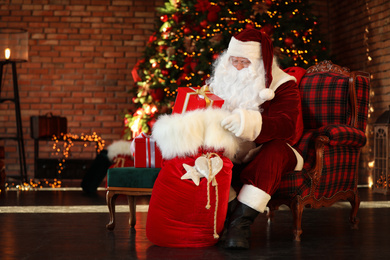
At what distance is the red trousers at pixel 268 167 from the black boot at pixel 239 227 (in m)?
0.13

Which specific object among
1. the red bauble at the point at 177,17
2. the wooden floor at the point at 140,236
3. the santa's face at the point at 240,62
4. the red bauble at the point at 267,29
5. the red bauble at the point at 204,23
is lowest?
the wooden floor at the point at 140,236

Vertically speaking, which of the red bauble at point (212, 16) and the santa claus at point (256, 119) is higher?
the red bauble at point (212, 16)

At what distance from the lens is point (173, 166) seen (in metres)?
Answer: 2.60

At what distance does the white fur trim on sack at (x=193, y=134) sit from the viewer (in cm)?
256

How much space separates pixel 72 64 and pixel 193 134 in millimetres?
4853

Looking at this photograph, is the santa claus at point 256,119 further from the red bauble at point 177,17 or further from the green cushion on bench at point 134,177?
the red bauble at point 177,17

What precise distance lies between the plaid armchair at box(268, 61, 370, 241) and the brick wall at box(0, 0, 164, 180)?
3.95 metres

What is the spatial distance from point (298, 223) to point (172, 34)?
3256mm

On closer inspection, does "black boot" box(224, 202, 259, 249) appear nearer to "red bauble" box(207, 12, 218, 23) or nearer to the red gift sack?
the red gift sack

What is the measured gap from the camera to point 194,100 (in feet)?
9.01

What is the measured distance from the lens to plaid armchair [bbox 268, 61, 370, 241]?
2953 mm

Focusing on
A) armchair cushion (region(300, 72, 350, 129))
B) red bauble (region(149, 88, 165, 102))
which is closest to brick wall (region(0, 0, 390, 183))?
red bauble (region(149, 88, 165, 102))

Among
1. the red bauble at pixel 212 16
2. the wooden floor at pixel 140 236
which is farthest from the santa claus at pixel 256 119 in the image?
the red bauble at pixel 212 16

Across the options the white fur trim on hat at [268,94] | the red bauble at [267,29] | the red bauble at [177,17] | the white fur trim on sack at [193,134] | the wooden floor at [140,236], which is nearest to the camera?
the wooden floor at [140,236]
